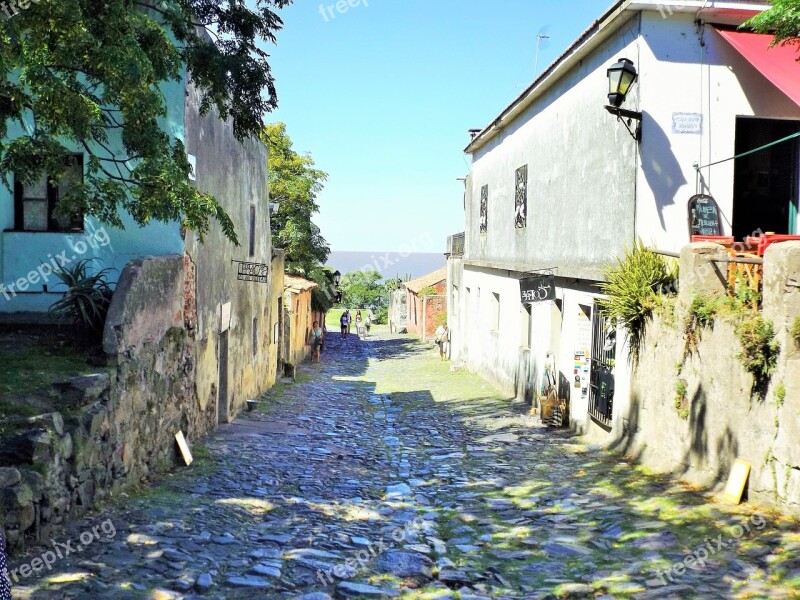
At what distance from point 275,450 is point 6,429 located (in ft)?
16.6

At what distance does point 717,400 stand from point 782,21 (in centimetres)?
459

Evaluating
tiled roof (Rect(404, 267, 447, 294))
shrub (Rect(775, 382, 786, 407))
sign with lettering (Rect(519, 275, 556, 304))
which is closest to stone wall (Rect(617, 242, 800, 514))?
shrub (Rect(775, 382, 786, 407))

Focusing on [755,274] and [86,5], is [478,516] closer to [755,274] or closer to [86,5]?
[755,274]

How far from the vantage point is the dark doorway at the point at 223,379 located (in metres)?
13.0

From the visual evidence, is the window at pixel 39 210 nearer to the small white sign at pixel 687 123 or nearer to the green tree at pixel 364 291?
the small white sign at pixel 687 123

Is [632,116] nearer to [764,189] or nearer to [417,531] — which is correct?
[764,189]

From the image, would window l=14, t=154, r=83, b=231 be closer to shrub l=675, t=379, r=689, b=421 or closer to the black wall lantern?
the black wall lantern

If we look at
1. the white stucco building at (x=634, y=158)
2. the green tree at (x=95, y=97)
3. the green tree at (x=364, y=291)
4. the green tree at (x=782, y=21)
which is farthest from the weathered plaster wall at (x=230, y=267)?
the green tree at (x=364, y=291)

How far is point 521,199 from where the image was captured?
637 inches

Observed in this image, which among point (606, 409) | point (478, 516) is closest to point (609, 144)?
point (606, 409)

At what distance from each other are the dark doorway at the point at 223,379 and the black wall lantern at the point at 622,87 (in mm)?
7458

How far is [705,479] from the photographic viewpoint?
7.57 meters

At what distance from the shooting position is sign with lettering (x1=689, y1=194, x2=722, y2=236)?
10.0 meters

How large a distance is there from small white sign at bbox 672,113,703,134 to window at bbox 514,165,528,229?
5895mm
